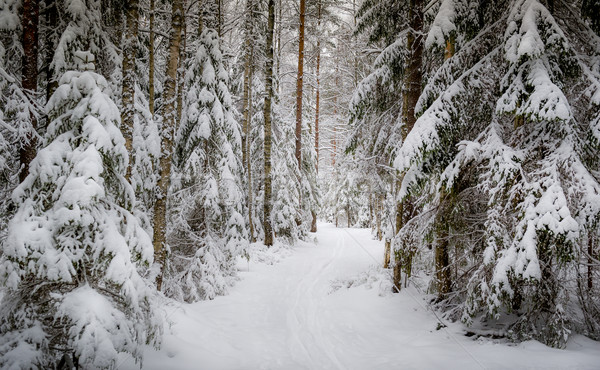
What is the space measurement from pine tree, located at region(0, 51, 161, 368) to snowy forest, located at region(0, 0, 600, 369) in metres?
0.02

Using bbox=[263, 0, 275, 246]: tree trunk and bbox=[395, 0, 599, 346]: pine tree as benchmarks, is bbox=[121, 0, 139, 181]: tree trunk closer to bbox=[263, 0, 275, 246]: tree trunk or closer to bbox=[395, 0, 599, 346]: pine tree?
bbox=[395, 0, 599, 346]: pine tree

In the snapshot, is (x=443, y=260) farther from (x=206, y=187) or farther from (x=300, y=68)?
(x=300, y=68)

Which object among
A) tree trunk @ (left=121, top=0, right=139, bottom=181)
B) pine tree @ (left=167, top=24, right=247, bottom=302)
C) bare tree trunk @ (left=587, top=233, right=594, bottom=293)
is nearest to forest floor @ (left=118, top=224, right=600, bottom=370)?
pine tree @ (left=167, top=24, right=247, bottom=302)

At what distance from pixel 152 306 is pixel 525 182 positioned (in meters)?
6.55

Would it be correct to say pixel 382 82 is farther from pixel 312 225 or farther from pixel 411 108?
pixel 312 225

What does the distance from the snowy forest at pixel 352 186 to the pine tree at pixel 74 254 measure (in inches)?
1.0

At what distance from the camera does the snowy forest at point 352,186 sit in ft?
12.2

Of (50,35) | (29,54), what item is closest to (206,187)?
(29,54)

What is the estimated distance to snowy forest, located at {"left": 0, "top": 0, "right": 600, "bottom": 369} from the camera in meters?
3.71

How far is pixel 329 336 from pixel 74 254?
521 cm

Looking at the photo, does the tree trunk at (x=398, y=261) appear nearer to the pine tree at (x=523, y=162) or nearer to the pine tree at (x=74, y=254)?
the pine tree at (x=523, y=162)

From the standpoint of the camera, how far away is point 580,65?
5.01 metres

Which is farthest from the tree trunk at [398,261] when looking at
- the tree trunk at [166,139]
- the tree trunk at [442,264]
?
the tree trunk at [166,139]

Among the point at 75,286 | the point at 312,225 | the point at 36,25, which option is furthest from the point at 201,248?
the point at 312,225
